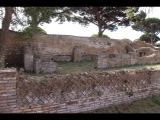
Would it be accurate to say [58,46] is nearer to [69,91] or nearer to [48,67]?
[48,67]

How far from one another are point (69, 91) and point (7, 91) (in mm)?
1205

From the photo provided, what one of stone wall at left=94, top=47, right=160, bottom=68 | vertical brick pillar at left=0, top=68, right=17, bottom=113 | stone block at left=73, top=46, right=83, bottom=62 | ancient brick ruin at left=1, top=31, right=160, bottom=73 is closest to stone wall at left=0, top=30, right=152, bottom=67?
ancient brick ruin at left=1, top=31, right=160, bottom=73

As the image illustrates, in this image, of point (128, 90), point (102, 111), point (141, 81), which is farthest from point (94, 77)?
point (141, 81)

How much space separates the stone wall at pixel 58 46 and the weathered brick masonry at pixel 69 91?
5.80 metres

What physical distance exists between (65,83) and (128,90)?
182 centimetres

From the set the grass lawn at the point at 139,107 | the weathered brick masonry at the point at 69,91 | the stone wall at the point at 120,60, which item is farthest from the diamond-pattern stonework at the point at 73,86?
the stone wall at the point at 120,60

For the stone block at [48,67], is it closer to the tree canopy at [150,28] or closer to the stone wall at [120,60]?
the stone wall at [120,60]

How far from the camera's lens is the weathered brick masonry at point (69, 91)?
3.04m

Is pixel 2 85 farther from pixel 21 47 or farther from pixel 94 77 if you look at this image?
pixel 21 47

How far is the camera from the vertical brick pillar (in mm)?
2951

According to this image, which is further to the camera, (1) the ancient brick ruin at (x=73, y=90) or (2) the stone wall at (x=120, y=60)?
(2) the stone wall at (x=120, y=60)

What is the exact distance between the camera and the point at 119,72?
455 cm

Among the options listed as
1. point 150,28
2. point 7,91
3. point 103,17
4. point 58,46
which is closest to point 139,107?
point 7,91

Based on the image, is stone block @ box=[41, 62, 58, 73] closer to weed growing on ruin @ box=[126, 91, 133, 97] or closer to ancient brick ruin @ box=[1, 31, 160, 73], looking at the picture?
ancient brick ruin @ box=[1, 31, 160, 73]
